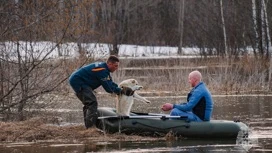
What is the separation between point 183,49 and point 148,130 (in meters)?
41.6

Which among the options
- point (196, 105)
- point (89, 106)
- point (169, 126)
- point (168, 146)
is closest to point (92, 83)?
point (89, 106)

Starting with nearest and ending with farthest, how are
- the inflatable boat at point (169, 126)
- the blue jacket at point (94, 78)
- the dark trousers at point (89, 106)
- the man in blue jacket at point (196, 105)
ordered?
the inflatable boat at point (169, 126)
the man in blue jacket at point (196, 105)
the blue jacket at point (94, 78)
the dark trousers at point (89, 106)

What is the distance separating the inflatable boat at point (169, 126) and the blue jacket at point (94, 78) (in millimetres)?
610

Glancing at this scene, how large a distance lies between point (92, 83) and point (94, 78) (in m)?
0.13

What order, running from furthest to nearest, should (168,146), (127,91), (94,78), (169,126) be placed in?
(94,78)
(127,91)
(169,126)
(168,146)

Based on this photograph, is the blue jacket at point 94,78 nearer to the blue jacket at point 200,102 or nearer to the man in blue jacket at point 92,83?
the man in blue jacket at point 92,83

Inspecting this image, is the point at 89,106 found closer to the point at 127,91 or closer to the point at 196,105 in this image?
the point at 127,91

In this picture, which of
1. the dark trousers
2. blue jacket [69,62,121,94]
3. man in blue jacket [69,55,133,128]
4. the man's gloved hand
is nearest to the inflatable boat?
the dark trousers

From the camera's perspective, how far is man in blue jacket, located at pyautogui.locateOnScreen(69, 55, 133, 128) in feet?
46.3

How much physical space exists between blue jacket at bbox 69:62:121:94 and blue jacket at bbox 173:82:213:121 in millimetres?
1452

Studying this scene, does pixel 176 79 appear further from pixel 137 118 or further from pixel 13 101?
pixel 137 118

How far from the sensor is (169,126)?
1371 cm

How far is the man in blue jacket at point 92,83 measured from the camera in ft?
46.3

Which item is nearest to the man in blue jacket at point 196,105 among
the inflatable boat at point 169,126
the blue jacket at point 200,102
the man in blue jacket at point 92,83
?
the blue jacket at point 200,102
